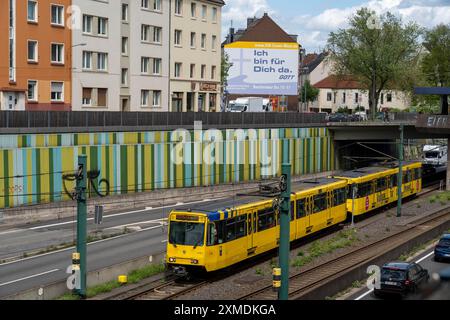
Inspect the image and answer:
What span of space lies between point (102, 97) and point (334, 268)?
1418 inches

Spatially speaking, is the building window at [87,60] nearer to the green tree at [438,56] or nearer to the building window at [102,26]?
the building window at [102,26]

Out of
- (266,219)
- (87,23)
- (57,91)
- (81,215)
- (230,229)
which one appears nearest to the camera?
(81,215)

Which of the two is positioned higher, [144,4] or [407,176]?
[144,4]

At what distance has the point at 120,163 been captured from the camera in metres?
47.9

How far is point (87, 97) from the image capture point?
2270 inches

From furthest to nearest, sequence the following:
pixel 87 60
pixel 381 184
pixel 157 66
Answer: pixel 157 66 < pixel 87 60 < pixel 381 184

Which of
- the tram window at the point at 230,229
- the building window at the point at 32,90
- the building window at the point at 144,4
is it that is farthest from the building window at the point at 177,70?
the tram window at the point at 230,229

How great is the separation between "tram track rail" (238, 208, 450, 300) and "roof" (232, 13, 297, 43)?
232 ft

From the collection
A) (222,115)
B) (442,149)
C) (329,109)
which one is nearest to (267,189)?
(222,115)

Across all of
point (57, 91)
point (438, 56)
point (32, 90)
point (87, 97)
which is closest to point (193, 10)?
point (87, 97)

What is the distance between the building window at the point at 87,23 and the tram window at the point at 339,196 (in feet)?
91.1

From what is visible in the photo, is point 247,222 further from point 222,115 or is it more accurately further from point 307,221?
point 222,115

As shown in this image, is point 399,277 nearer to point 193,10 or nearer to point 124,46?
point 124,46

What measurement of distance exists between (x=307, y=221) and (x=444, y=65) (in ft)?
320
